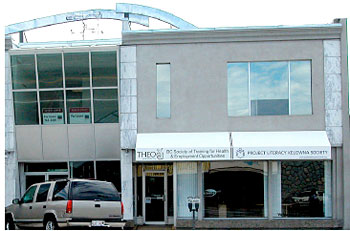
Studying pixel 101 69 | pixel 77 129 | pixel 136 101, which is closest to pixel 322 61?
pixel 136 101

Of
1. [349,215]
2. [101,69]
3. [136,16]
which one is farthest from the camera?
[136,16]

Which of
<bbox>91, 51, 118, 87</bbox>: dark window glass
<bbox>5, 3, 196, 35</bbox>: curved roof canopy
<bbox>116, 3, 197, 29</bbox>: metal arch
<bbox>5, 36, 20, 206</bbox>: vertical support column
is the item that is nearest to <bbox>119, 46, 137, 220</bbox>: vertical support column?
<bbox>91, 51, 118, 87</bbox>: dark window glass

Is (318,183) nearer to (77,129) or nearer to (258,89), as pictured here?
(258,89)

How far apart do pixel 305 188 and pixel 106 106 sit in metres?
8.03

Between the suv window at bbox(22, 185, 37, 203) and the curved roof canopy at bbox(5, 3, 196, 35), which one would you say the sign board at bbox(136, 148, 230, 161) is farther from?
the curved roof canopy at bbox(5, 3, 196, 35)

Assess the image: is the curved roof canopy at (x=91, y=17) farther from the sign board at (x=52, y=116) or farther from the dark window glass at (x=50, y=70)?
the sign board at (x=52, y=116)

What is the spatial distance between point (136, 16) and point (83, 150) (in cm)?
779

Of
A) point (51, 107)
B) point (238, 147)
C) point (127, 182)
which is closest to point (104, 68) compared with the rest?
point (51, 107)

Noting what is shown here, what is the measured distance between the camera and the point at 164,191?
18.2 metres

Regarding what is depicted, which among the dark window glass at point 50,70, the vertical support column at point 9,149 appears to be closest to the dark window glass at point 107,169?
the vertical support column at point 9,149

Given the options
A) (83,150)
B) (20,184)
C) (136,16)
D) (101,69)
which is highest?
(136,16)

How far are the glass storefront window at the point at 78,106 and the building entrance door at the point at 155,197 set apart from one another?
127 inches

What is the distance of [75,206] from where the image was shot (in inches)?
526

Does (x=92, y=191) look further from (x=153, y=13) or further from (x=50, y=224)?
(x=153, y=13)
